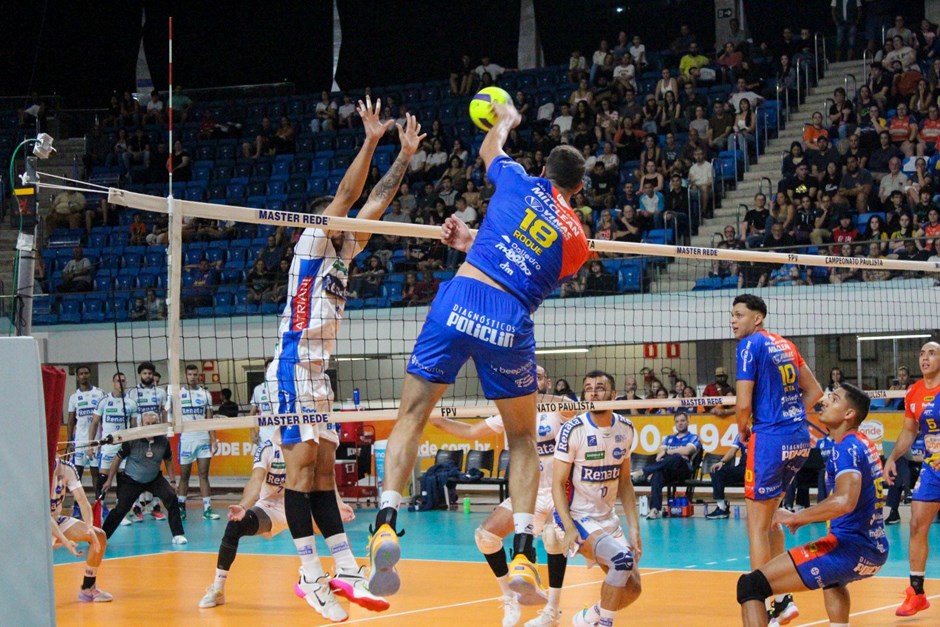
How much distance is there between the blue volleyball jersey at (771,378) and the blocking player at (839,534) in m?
0.46

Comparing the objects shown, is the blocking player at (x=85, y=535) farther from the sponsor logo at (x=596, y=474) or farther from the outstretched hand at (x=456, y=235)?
the outstretched hand at (x=456, y=235)

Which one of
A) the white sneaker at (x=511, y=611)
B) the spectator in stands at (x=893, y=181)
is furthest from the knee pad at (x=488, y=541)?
the spectator in stands at (x=893, y=181)

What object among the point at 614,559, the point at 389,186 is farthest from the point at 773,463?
the point at 389,186

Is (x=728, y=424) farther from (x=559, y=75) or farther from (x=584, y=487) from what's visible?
(x=559, y=75)

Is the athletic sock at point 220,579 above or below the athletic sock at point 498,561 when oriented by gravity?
below

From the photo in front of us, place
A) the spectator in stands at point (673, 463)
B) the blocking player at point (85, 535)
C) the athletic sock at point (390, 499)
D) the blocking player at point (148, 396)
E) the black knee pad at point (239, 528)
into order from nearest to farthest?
the athletic sock at point (390, 499) → the black knee pad at point (239, 528) → the blocking player at point (85, 535) → the spectator in stands at point (673, 463) → the blocking player at point (148, 396)

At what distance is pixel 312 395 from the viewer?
7.19 m

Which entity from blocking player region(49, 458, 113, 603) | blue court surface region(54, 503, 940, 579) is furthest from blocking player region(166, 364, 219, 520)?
blocking player region(49, 458, 113, 603)

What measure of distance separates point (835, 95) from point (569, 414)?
13693 millimetres

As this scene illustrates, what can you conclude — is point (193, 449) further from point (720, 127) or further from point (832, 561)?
point (832, 561)

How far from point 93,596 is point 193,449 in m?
8.19

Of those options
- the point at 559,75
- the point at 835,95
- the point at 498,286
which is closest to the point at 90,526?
the point at 498,286

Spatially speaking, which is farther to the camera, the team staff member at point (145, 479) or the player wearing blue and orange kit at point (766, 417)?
the team staff member at point (145, 479)

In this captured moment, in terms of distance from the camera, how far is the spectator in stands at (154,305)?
758 inches
